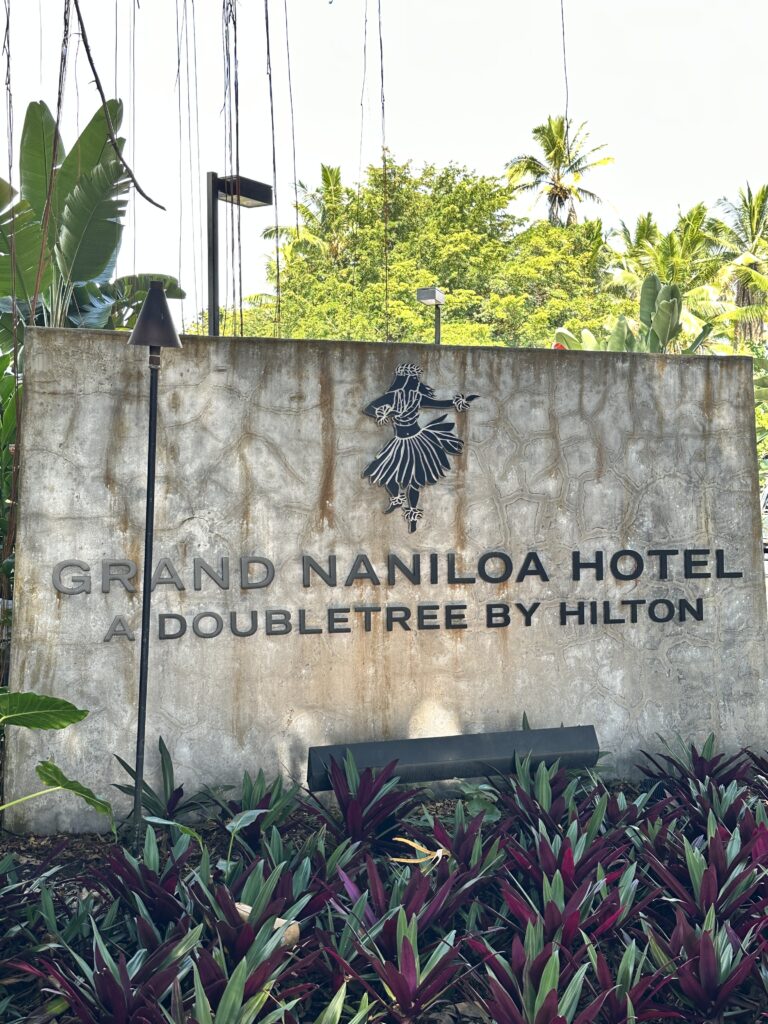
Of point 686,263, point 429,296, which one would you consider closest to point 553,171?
point 686,263

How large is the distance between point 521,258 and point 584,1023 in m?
23.8

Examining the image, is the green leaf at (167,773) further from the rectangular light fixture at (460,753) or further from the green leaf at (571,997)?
the green leaf at (571,997)

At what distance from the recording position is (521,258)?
2491cm

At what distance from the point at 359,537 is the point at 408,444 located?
0.55 meters

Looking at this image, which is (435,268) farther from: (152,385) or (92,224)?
(152,385)

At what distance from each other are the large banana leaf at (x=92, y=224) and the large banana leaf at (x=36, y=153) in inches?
10.2

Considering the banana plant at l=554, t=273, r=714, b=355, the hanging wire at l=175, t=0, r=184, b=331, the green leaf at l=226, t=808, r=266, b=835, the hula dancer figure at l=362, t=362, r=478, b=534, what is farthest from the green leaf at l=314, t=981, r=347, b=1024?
the banana plant at l=554, t=273, r=714, b=355

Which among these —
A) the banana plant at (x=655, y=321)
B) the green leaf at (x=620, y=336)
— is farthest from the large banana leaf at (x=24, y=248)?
the green leaf at (x=620, y=336)

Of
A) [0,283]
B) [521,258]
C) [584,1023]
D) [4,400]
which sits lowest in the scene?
[584,1023]

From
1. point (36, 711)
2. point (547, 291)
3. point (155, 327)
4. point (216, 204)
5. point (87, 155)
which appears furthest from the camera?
point (547, 291)

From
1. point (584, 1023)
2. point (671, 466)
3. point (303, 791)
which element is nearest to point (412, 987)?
point (584, 1023)

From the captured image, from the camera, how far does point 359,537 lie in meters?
5.04

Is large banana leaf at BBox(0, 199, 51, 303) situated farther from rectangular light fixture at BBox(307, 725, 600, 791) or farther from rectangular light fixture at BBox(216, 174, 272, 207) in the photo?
rectangular light fixture at BBox(307, 725, 600, 791)

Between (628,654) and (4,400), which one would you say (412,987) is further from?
(4,400)
